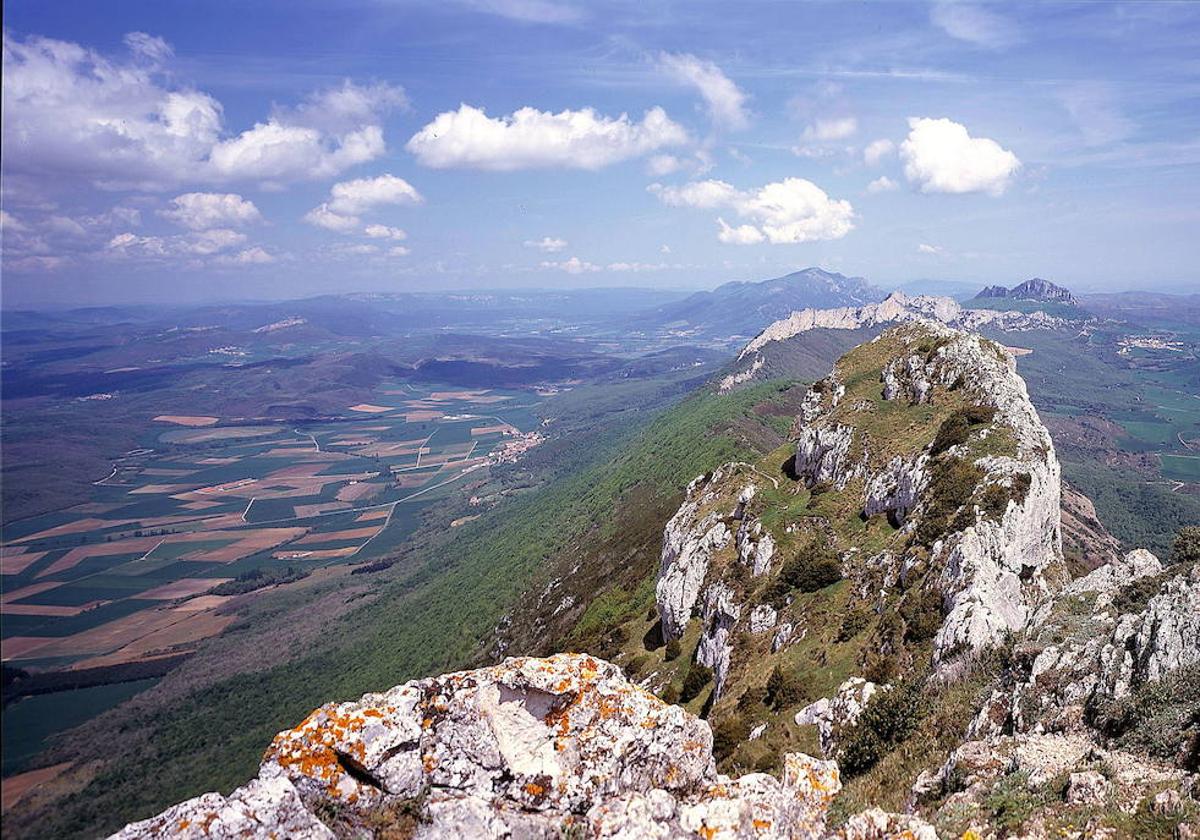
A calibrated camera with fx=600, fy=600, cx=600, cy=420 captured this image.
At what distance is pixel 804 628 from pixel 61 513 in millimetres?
236161

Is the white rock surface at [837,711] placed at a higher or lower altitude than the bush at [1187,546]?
lower

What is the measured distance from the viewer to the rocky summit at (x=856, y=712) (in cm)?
1070

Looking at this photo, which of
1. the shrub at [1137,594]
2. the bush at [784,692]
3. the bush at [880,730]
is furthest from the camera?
the bush at [784,692]

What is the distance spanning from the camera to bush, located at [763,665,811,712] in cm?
2848

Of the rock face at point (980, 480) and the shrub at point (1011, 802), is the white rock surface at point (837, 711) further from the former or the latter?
the shrub at point (1011, 802)

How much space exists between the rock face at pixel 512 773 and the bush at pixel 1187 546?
18601mm

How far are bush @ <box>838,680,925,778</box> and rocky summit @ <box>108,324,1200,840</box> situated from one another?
9cm

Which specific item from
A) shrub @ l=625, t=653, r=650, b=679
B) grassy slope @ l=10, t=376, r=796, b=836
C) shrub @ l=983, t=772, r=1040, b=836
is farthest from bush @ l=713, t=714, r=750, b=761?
grassy slope @ l=10, t=376, r=796, b=836

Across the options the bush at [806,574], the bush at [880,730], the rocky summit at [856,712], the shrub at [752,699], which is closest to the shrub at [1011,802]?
the rocky summit at [856,712]

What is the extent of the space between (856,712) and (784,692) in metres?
6.25

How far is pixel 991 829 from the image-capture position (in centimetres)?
1210

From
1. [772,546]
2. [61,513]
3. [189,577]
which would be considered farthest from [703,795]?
[61,513]

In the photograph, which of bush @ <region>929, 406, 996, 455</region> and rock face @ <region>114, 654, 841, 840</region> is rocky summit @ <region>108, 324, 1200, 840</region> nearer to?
rock face @ <region>114, 654, 841, 840</region>

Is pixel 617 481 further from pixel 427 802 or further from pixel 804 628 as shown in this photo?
pixel 427 802
